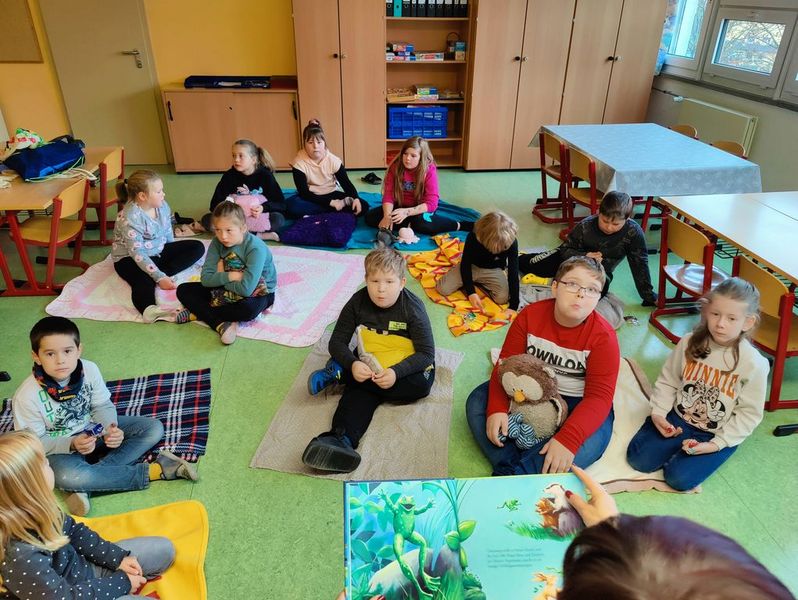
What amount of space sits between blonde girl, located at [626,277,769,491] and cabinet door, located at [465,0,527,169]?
12.6 ft

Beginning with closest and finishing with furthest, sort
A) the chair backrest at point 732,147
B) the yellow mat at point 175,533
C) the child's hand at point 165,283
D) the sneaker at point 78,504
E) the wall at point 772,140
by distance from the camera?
the yellow mat at point 175,533
the sneaker at point 78,504
the child's hand at point 165,283
the chair backrest at point 732,147
the wall at point 772,140

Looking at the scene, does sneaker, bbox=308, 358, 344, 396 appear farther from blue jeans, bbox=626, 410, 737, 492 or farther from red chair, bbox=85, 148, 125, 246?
red chair, bbox=85, 148, 125, 246

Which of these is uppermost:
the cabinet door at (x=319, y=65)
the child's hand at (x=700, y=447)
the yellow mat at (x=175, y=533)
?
the cabinet door at (x=319, y=65)

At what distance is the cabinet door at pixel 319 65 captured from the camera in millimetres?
4871

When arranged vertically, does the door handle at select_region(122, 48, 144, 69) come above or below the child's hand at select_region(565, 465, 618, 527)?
above

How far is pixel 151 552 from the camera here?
5.41 feet

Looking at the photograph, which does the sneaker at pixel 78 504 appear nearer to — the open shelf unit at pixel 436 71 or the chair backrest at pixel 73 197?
the chair backrest at pixel 73 197

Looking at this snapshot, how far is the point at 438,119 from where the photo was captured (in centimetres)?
551

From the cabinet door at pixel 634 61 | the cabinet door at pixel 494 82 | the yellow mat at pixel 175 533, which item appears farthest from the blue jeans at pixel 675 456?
the cabinet door at pixel 634 61

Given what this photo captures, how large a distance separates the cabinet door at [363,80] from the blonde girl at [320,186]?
107cm

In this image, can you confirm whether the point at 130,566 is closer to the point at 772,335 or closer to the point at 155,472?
the point at 155,472

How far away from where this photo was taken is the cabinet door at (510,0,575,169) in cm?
510

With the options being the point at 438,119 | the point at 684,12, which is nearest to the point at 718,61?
the point at 684,12

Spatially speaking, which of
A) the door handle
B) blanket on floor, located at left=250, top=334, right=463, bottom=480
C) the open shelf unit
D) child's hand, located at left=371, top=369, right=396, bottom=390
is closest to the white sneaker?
blanket on floor, located at left=250, top=334, right=463, bottom=480
